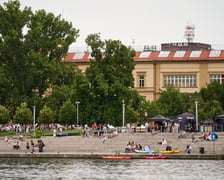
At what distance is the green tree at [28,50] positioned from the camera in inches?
4481

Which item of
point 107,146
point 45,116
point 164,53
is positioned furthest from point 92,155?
point 164,53

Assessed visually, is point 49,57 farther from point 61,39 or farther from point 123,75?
point 123,75

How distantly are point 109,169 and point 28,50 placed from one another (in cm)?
4391

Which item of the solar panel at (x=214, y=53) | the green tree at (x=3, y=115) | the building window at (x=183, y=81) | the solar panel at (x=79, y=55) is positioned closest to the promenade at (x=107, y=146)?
the green tree at (x=3, y=115)

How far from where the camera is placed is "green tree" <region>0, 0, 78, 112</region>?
4481 inches

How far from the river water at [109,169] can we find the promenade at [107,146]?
1.97m

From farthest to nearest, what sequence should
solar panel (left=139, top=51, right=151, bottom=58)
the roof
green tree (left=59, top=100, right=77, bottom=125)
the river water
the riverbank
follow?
1. solar panel (left=139, top=51, right=151, bottom=58)
2. the roof
3. green tree (left=59, top=100, right=77, bottom=125)
4. the riverbank
5. the river water

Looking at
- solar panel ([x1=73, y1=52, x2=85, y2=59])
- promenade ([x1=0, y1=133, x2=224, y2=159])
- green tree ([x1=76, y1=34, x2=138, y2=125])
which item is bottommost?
promenade ([x1=0, y1=133, x2=224, y2=159])

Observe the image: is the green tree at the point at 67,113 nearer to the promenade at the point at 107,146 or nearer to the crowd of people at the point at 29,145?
the promenade at the point at 107,146

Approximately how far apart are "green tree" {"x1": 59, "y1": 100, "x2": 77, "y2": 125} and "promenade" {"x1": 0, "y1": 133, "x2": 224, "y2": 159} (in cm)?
1569

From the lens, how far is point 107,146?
297 ft

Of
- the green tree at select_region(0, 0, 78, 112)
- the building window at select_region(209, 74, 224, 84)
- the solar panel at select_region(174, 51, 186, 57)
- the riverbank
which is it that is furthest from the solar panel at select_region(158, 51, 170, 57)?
the riverbank

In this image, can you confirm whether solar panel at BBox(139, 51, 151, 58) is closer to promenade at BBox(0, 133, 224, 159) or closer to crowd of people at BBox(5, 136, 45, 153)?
promenade at BBox(0, 133, 224, 159)

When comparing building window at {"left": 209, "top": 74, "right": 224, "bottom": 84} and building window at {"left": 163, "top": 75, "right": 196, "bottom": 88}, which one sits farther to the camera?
building window at {"left": 163, "top": 75, "right": 196, "bottom": 88}
